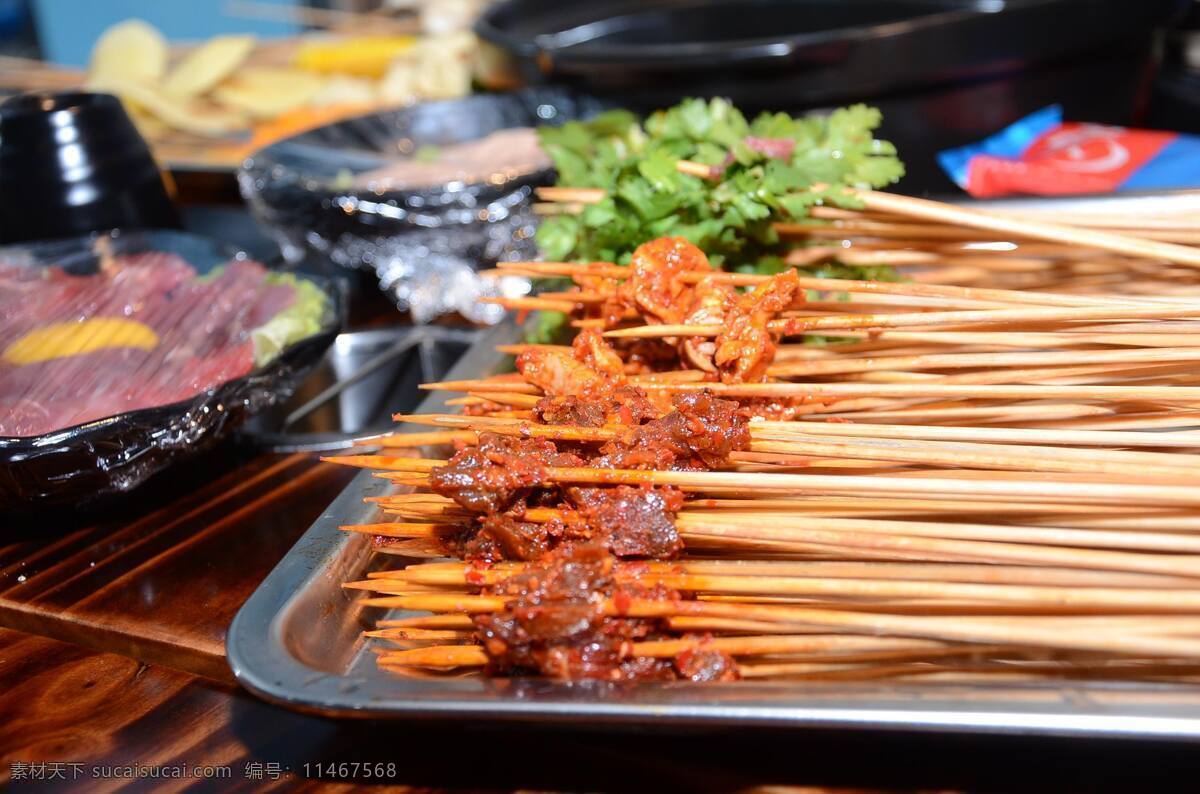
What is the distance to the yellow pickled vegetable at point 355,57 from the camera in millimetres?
5543

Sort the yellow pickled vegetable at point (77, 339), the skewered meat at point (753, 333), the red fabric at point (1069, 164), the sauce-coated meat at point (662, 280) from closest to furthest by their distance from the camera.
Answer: the skewered meat at point (753, 333) → the sauce-coated meat at point (662, 280) → the yellow pickled vegetable at point (77, 339) → the red fabric at point (1069, 164)

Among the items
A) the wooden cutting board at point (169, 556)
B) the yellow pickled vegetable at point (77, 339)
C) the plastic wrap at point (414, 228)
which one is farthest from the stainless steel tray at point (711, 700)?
the plastic wrap at point (414, 228)

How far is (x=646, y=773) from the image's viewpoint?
1.33 meters

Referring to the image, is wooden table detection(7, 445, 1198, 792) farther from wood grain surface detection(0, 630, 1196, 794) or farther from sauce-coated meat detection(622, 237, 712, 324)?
sauce-coated meat detection(622, 237, 712, 324)

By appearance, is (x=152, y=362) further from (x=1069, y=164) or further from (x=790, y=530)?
(x=1069, y=164)

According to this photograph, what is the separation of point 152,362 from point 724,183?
1394 mm

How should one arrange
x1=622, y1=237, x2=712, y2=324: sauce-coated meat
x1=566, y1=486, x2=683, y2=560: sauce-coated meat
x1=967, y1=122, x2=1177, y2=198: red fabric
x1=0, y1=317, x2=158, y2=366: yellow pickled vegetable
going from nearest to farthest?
x1=566, y1=486, x2=683, y2=560: sauce-coated meat < x1=622, y1=237, x2=712, y2=324: sauce-coated meat < x1=0, y1=317, x2=158, y2=366: yellow pickled vegetable < x1=967, y1=122, x2=1177, y2=198: red fabric

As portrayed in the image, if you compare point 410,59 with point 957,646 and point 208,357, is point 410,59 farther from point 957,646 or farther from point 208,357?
point 957,646

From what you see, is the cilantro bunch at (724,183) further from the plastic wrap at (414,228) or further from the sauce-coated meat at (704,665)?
the sauce-coated meat at (704,665)

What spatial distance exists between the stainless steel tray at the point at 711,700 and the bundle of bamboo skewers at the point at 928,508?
8 centimetres

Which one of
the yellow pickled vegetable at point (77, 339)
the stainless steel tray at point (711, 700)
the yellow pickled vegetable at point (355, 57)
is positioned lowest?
the stainless steel tray at point (711, 700)

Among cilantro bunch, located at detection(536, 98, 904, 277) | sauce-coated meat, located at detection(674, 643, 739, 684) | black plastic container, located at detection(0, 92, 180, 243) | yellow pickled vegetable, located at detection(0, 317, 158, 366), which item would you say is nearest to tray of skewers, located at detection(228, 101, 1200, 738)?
sauce-coated meat, located at detection(674, 643, 739, 684)

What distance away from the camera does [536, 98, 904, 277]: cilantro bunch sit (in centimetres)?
196

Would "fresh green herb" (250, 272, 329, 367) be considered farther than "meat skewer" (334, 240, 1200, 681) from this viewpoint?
Yes
